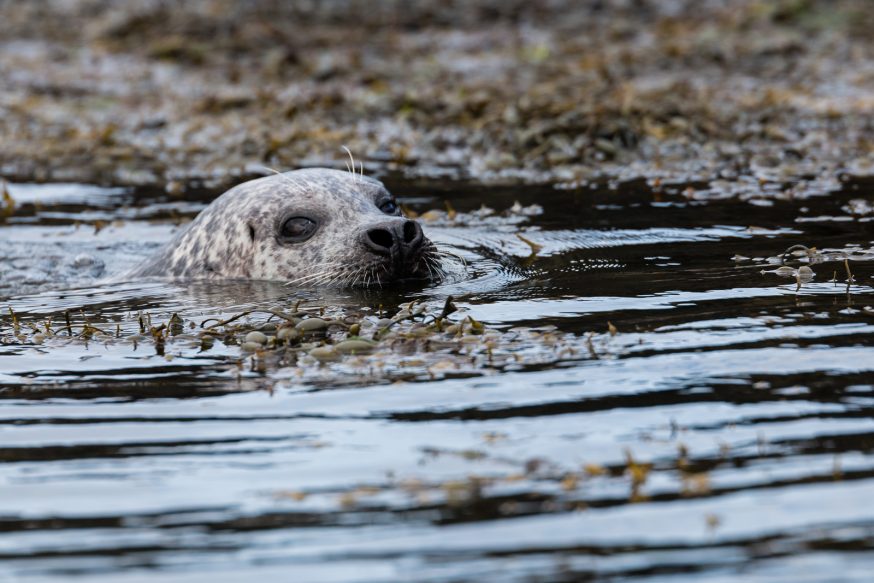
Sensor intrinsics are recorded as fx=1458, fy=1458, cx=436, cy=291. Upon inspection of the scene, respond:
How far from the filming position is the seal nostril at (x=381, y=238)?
6.81 metres

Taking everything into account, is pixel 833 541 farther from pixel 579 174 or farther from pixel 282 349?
pixel 579 174

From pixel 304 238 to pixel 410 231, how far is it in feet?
2.68

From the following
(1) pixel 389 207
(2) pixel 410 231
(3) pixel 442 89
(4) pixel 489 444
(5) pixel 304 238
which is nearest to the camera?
(4) pixel 489 444

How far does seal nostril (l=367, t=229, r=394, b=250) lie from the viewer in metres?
6.81

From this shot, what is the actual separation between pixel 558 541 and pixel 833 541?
2.08ft

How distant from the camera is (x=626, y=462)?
3.96 metres

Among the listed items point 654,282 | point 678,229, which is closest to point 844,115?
point 678,229

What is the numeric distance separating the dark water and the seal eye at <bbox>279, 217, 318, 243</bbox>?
52 centimetres

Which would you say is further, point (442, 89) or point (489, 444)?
point (442, 89)

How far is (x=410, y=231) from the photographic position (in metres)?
6.79

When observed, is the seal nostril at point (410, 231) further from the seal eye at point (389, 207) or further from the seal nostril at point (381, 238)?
the seal eye at point (389, 207)

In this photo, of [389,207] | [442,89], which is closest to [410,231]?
[389,207]

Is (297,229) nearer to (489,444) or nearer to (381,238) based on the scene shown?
(381,238)

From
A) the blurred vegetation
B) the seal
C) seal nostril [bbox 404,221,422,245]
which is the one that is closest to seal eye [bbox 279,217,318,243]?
the seal
